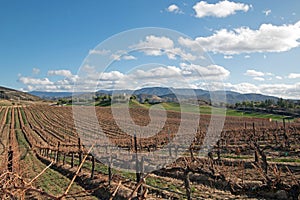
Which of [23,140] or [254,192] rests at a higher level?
[254,192]

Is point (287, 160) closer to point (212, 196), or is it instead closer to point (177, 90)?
point (212, 196)

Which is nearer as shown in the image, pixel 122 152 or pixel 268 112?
pixel 122 152

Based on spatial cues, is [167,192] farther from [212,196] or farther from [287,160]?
[287,160]

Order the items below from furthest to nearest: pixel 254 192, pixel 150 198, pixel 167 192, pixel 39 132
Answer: pixel 39 132 < pixel 167 192 < pixel 150 198 < pixel 254 192

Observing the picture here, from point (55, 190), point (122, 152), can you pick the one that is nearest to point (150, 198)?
point (55, 190)

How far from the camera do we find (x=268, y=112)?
62.8 metres

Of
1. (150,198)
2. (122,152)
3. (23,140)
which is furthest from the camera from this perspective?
(23,140)

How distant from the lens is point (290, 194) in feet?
10.5

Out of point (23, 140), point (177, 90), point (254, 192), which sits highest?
point (177, 90)

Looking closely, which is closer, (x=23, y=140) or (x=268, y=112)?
(x=23, y=140)

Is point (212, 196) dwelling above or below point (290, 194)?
below

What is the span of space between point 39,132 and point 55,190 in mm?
29522

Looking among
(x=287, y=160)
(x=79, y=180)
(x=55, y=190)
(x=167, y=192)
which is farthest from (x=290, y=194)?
(x=287, y=160)

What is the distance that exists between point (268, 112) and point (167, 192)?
189 feet
